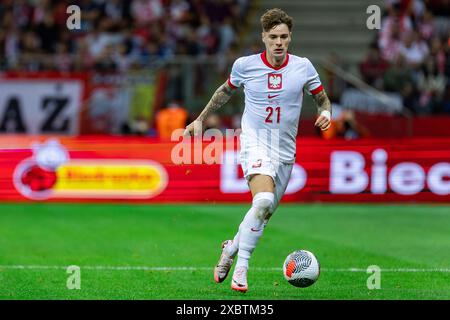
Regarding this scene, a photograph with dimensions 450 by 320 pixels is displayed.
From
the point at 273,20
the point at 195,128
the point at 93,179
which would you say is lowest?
the point at 93,179

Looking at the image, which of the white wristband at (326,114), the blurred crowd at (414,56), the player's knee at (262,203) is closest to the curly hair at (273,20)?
the white wristband at (326,114)

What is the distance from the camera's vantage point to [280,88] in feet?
37.0

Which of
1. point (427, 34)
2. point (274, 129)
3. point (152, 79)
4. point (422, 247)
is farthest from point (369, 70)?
point (274, 129)

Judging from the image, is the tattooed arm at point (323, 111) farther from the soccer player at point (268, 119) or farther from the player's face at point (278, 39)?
the player's face at point (278, 39)

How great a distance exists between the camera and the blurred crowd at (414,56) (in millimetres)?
25422

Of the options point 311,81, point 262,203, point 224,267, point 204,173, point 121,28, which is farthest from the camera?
point 121,28

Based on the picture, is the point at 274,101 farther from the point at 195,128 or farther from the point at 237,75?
the point at 195,128

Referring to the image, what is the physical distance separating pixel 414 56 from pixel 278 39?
54.2 ft

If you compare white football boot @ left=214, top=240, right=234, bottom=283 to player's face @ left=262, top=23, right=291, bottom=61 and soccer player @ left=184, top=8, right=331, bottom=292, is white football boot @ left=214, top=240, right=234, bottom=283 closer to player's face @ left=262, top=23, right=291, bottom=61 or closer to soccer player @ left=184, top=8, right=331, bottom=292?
soccer player @ left=184, top=8, right=331, bottom=292

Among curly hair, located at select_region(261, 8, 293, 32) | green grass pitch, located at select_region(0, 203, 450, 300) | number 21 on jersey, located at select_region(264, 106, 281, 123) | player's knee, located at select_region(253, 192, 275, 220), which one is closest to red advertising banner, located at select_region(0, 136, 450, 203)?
green grass pitch, located at select_region(0, 203, 450, 300)

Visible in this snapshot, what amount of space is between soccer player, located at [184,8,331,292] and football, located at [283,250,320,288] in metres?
0.43

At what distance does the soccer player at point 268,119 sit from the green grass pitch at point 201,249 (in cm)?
66

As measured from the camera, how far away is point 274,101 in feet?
37.1

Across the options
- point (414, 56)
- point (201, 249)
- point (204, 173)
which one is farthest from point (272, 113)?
point (414, 56)
